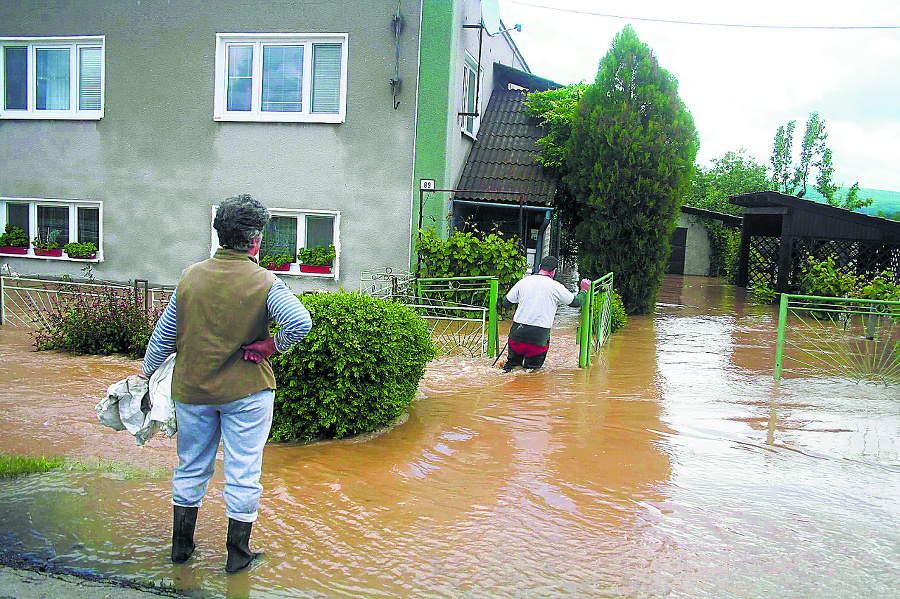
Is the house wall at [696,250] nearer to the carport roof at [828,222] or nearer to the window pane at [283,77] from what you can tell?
A: the carport roof at [828,222]

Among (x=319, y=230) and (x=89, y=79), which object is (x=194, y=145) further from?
(x=319, y=230)

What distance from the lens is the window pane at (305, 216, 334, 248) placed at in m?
14.4

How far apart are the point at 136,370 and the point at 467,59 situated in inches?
350

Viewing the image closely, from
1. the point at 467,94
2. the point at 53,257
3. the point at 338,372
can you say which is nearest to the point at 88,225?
the point at 53,257

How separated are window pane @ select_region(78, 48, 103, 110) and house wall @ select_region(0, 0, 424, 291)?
33 centimetres

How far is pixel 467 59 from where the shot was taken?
49.3ft

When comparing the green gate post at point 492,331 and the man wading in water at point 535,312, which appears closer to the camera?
→ the man wading in water at point 535,312

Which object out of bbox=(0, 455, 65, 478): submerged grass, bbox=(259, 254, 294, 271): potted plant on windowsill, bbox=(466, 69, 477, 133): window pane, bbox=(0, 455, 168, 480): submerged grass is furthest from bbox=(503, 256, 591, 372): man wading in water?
bbox=(466, 69, 477, 133): window pane

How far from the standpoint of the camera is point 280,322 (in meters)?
4.05

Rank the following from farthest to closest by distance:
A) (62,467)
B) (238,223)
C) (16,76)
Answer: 1. (16,76)
2. (62,467)
3. (238,223)

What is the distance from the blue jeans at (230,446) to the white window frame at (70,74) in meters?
12.6

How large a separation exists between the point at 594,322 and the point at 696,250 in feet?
65.0

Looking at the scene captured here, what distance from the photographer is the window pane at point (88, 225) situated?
15.2 meters

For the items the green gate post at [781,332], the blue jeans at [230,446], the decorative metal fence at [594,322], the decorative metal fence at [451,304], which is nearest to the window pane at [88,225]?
the decorative metal fence at [451,304]
